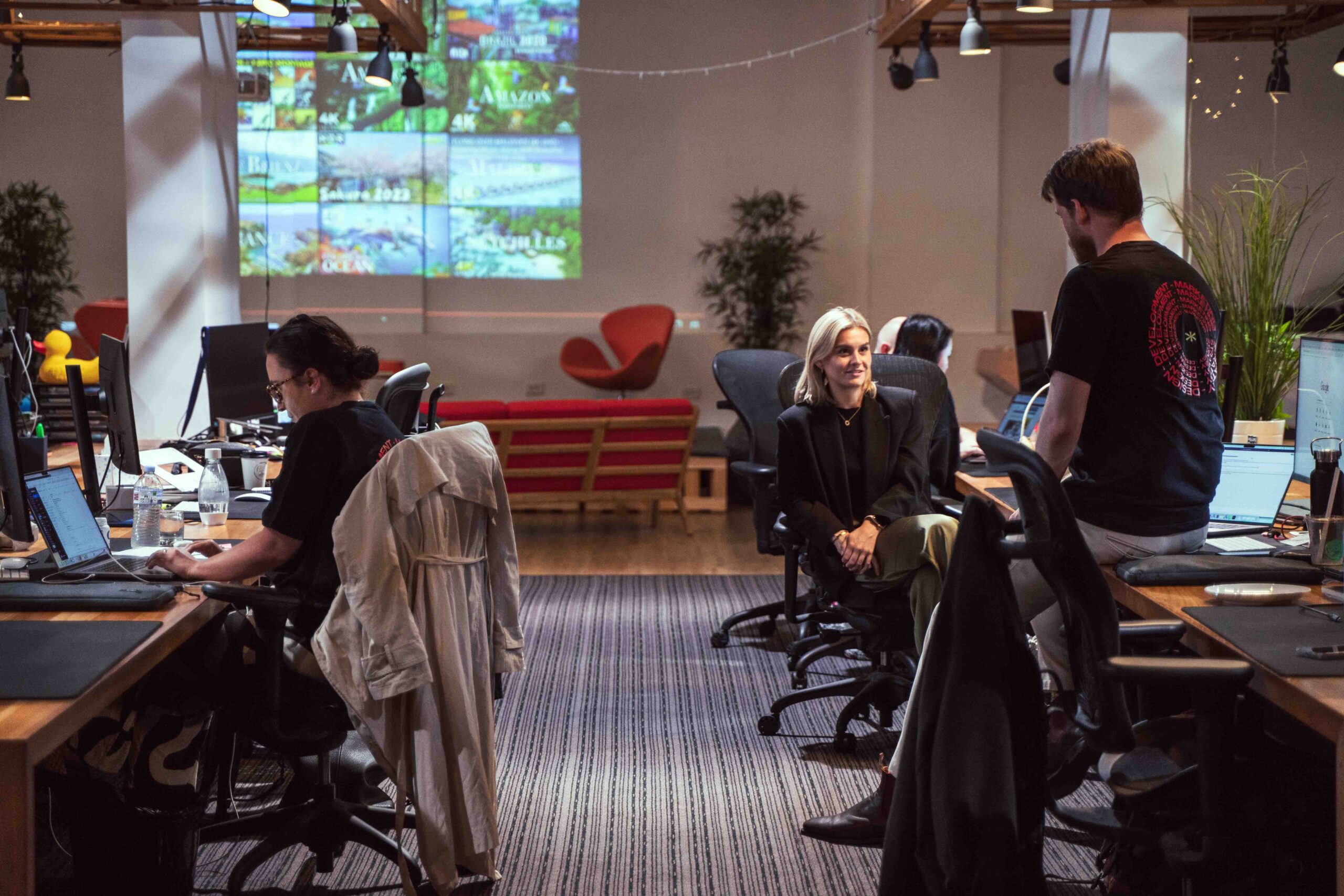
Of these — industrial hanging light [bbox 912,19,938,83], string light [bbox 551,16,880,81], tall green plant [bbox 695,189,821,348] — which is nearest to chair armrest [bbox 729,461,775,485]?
industrial hanging light [bbox 912,19,938,83]

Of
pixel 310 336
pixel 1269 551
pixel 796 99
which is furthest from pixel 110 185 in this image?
pixel 1269 551

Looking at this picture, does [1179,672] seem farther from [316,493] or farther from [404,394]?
[404,394]

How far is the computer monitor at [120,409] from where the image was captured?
3.61 m

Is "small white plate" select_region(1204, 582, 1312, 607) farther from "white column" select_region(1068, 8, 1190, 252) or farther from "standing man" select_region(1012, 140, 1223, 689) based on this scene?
"white column" select_region(1068, 8, 1190, 252)

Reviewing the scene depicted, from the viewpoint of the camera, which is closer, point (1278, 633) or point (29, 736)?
point (29, 736)

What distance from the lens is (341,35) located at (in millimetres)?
6016

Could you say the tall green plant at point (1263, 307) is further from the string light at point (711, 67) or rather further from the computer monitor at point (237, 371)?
the string light at point (711, 67)

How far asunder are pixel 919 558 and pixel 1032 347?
7.69 feet

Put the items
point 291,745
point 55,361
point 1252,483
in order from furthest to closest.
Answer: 1. point 55,361
2. point 1252,483
3. point 291,745

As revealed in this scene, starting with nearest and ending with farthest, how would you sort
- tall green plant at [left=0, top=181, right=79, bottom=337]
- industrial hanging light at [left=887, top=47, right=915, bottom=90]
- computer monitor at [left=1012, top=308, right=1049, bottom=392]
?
computer monitor at [left=1012, top=308, right=1049, bottom=392], industrial hanging light at [left=887, top=47, right=915, bottom=90], tall green plant at [left=0, top=181, right=79, bottom=337]

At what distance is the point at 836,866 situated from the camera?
119 inches

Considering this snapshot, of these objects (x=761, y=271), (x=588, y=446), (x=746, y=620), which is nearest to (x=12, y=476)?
(x=746, y=620)

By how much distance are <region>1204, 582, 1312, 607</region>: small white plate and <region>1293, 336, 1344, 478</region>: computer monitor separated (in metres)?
0.65

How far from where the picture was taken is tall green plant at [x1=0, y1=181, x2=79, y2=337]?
957 centimetres
